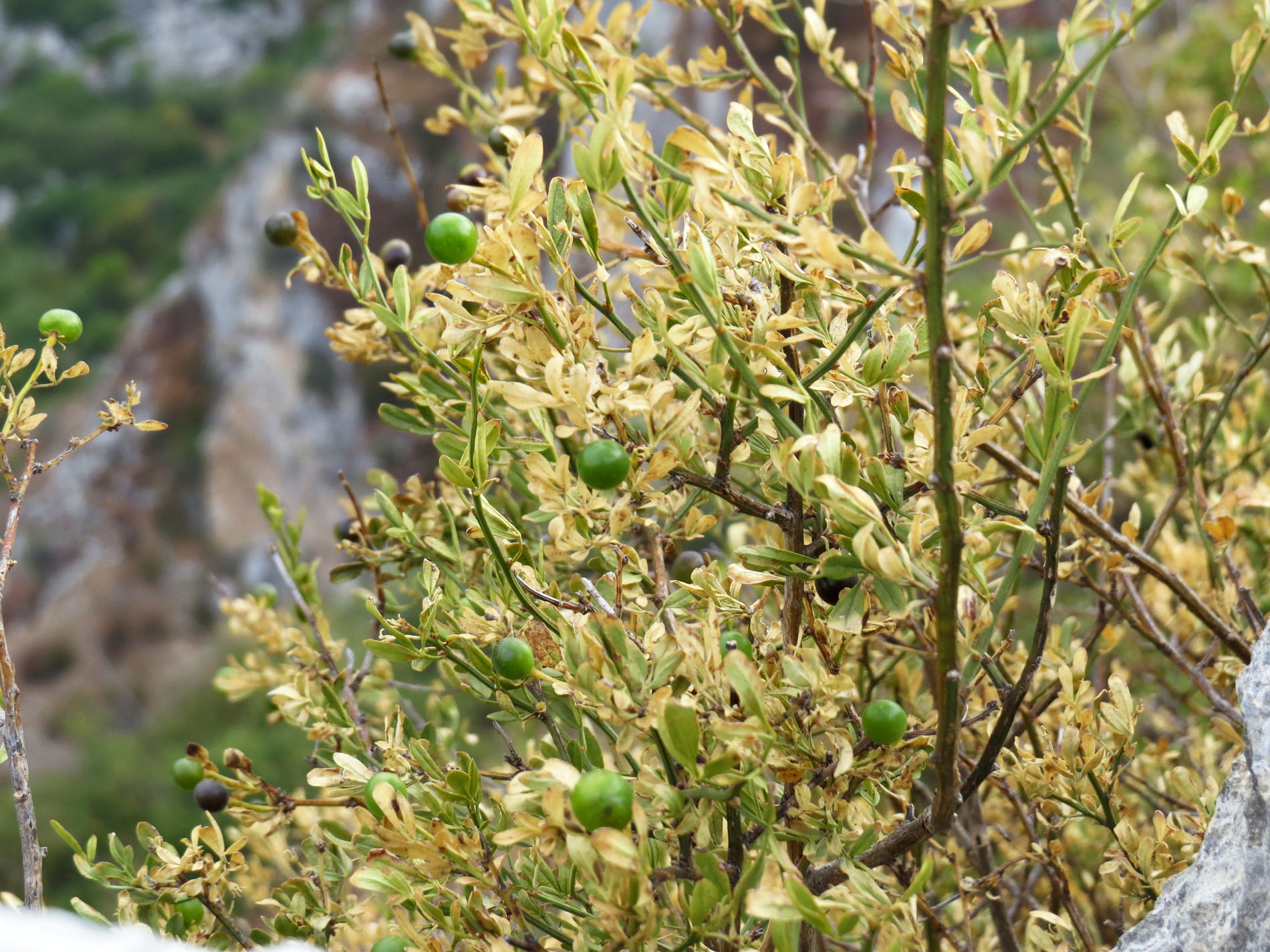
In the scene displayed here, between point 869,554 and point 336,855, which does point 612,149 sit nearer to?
point 869,554

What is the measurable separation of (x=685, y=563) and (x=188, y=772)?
0.46 metres

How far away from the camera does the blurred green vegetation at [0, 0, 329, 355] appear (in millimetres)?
12602

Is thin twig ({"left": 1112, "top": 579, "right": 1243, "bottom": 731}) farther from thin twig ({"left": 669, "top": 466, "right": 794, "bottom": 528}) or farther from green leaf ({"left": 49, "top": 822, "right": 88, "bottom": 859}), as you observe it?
green leaf ({"left": 49, "top": 822, "right": 88, "bottom": 859})

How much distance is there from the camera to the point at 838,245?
469mm

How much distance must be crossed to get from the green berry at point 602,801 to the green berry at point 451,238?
319 mm

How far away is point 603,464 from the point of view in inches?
21.7

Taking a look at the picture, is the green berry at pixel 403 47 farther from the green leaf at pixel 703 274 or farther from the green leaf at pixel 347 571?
the green leaf at pixel 703 274

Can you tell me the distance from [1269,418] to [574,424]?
165 centimetres

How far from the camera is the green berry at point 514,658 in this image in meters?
0.61

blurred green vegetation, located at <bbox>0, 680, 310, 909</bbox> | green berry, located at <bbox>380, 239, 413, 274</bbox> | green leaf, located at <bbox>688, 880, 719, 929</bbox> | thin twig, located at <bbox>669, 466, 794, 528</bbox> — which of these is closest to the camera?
green leaf, located at <bbox>688, 880, 719, 929</bbox>

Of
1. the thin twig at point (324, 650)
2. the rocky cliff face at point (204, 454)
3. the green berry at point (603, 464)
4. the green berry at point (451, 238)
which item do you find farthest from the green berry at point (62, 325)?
the rocky cliff face at point (204, 454)

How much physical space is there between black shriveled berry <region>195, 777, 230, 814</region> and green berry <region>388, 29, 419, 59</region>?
78 cm

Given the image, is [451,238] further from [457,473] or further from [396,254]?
[396,254]

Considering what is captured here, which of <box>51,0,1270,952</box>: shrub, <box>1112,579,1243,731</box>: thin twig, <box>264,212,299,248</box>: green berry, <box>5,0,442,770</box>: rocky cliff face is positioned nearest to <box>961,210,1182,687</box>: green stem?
<box>51,0,1270,952</box>: shrub
